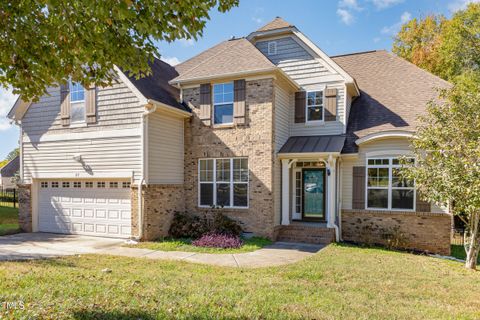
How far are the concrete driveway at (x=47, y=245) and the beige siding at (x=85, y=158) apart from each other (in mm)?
2373

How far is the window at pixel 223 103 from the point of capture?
12.4 metres

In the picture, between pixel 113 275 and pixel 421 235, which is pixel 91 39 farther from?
pixel 421 235

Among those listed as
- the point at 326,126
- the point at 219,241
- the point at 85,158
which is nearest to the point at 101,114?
the point at 85,158

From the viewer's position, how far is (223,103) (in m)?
12.5

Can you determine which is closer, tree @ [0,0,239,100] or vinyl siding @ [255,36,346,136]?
tree @ [0,0,239,100]

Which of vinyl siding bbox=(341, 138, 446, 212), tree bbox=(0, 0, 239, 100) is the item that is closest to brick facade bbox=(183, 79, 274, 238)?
vinyl siding bbox=(341, 138, 446, 212)

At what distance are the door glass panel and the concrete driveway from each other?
7443 mm

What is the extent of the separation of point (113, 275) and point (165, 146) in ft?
20.5

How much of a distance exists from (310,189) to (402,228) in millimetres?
3718

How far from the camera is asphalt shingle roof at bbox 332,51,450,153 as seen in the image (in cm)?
1267

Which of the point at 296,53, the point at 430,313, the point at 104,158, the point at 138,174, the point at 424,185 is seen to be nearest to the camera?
the point at 430,313

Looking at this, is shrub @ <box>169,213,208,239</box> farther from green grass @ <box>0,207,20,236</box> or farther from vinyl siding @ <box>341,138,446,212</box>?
green grass @ <box>0,207,20,236</box>

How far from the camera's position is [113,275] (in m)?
6.58

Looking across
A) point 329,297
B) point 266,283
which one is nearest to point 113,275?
point 266,283
